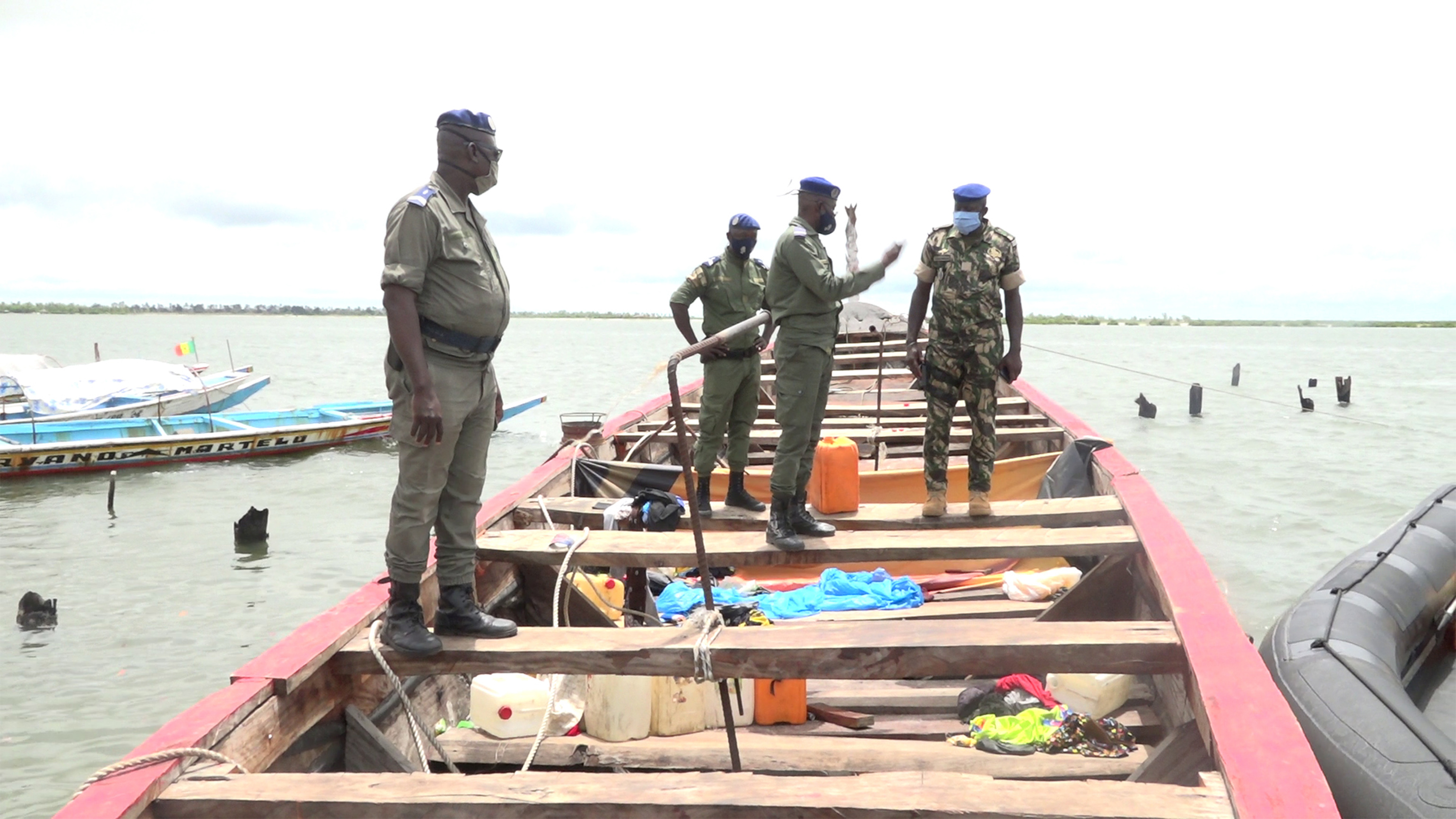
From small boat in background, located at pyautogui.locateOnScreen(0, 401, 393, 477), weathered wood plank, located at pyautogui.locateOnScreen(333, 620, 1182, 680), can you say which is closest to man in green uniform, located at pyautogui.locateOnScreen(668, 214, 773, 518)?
weathered wood plank, located at pyautogui.locateOnScreen(333, 620, 1182, 680)

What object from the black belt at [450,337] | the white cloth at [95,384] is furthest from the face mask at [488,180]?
the white cloth at [95,384]

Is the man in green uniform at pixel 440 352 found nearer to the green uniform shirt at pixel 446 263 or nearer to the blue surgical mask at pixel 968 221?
the green uniform shirt at pixel 446 263

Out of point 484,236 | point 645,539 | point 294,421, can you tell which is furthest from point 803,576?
point 294,421

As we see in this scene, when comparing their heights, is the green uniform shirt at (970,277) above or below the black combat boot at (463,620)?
above

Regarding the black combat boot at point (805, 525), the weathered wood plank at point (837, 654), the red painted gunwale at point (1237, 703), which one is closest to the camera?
the red painted gunwale at point (1237, 703)

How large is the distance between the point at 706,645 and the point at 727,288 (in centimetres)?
333

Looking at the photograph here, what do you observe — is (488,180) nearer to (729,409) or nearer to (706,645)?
(706,645)

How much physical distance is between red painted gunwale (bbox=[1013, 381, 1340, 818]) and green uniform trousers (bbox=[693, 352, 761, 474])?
2.28 meters

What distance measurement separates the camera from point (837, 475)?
211 inches

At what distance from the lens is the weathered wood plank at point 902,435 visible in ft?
27.1

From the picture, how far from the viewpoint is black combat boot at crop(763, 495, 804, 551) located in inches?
184

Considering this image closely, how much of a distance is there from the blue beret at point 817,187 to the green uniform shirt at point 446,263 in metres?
1.76

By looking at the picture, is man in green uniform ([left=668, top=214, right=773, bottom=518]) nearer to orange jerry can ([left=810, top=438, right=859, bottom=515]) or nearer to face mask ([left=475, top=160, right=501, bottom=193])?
orange jerry can ([left=810, top=438, right=859, bottom=515])

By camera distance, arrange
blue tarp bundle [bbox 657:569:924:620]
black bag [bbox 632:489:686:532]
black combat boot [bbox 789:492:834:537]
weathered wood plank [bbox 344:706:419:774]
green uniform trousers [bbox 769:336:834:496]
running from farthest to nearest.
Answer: black bag [bbox 632:489:686:532]
blue tarp bundle [bbox 657:569:924:620]
black combat boot [bbox 789:492:834:537]
green uniform trousers [bbox 769:336:834:496]
weathered wood plank [bbox 344:706:419:774]
